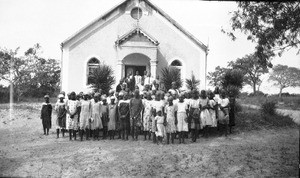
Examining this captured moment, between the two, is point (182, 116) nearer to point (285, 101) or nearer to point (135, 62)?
point (135, 62)

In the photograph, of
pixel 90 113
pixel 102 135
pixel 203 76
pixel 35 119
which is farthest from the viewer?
pixel 203 76

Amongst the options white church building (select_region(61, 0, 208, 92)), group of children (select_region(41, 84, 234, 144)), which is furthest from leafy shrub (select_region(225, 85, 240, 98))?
white church building (select_region(61, 0, 208, 92))

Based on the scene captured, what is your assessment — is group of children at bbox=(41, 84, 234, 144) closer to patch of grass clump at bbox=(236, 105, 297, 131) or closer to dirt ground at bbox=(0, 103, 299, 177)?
dirt ground at bbox=(0, 103, 299, 177)

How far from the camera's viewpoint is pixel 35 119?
16.9 m

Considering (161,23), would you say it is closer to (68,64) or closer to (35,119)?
(68,64)

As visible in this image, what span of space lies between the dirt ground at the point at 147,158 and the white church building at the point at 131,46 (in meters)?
7.52

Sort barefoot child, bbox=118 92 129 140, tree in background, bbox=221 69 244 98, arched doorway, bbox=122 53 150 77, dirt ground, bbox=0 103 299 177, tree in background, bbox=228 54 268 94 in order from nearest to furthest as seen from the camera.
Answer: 1. dirt ground, bbox=0 103 299 177
2. barefoot child, bbox=118 92 129 140
3. tree in background, bbox=221 69 244 98
4. arched doorway, bbox=122 53 150 77
5. tree in background, bbox=228 54 268 94

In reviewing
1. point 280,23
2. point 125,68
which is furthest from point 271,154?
point 125,68

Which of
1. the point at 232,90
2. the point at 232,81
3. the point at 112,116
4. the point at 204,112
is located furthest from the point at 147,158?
the point at 232,81

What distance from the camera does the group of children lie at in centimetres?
1034

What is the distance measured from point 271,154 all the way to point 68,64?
12763 millimetres

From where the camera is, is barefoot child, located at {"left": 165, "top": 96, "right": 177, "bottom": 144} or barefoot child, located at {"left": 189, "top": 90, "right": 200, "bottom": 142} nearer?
barefoot child, located at {"left": 165, "top": 96, "right": 177, "bottom": 144}

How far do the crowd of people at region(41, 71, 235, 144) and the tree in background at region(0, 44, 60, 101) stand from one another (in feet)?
54.7

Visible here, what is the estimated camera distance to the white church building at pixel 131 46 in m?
18.0
